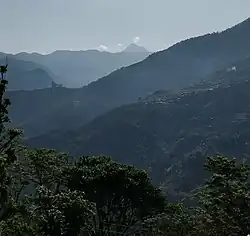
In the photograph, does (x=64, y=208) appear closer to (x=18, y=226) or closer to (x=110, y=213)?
(x=18, y=226)

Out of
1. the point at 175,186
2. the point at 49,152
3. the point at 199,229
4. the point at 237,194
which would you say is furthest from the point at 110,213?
the point at 175,186

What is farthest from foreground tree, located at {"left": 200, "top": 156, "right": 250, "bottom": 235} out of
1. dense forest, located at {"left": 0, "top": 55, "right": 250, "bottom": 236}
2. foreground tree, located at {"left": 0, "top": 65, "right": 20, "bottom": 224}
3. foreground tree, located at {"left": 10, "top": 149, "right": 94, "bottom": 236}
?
foreground tree, located at {"left": 0, "top": 65, "right": 20, "bottom": 224}

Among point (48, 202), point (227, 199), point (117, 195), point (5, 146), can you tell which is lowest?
point (117, 195)

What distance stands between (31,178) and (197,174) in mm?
160808

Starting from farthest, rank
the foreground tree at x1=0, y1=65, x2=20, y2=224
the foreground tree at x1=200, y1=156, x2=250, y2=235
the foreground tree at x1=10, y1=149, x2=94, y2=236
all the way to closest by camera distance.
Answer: the foreground tree at x1=200, y1=156, x2=250, y2=235, the foreground tree at x1=10, y1=149, x2=94, y2=236, the foreground tree at x1=0, y1=65, x2=20, y2=224

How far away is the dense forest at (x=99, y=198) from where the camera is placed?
17.9 meters

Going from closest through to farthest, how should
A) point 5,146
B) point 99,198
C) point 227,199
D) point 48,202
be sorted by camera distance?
1. point 5,146
2. point 48,202
3. point 227,199
4. point 99,198

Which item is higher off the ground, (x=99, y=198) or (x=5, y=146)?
(x=5, y=146)

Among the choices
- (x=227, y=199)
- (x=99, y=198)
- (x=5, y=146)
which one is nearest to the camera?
(x=5, y=146)

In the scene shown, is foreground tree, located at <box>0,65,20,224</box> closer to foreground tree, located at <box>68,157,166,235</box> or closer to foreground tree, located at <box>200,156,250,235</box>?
foreground tree, located at <box>200,156,250,235</box>

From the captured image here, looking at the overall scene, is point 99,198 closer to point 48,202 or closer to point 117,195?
point 117,195

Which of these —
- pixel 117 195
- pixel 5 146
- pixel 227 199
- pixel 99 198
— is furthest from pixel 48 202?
pixel 117 195

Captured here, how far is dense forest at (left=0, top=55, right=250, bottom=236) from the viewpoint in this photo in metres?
17.9

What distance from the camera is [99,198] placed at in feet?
121
